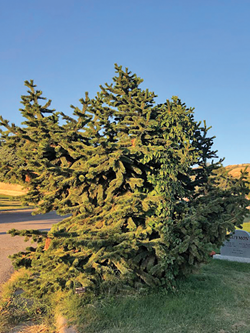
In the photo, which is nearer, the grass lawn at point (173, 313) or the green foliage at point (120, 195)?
the grass lawn at point (173, 313)

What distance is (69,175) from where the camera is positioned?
16.3 ft

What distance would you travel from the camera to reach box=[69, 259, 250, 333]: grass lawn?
3930mm

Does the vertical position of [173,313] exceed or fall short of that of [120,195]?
it falls short

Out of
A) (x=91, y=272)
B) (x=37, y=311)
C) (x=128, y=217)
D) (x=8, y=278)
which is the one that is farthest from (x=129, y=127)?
(x=8, y=278)

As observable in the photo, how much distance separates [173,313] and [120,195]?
2361 millimetres

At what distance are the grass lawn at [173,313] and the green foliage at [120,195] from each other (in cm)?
33

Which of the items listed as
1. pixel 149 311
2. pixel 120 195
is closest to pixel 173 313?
pixel 149 311

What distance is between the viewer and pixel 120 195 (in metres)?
5.40

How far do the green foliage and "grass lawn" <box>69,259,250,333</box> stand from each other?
0.33 m

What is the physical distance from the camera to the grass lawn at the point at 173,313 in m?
3.93

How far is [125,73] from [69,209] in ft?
11.8

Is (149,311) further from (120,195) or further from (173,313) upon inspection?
(120,195)

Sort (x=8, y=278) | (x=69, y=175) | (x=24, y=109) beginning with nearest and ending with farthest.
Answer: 1. (x=69, y=175)
2. (x=24, y=109)
3. (x=8, y=278)

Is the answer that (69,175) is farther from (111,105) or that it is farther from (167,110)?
(167,110)
